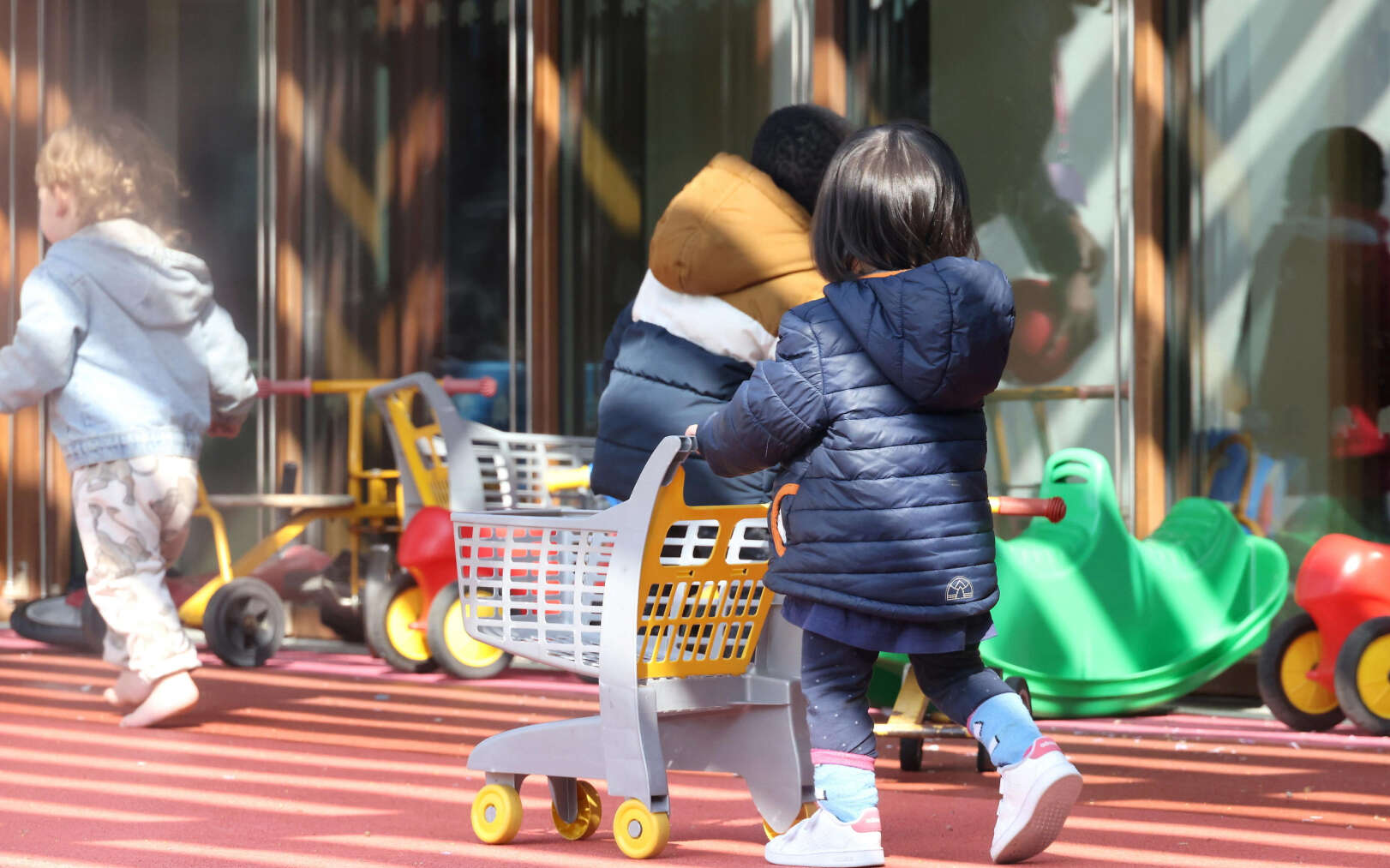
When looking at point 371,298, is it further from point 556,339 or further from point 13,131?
point 13,131

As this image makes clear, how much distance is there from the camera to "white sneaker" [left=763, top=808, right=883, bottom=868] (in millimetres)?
3039

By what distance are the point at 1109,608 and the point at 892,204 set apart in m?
2.65

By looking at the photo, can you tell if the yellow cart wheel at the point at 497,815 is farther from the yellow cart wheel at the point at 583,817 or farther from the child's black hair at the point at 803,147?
the child's black hair at the point at 803,147

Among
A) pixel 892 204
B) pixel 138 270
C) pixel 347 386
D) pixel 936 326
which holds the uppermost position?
pixel 892 204

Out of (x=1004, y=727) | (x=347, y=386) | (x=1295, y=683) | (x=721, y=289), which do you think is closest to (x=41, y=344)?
(x=347, y=386)

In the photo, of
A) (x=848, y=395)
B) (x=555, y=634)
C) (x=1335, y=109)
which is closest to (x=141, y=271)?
(x=555, y=634)

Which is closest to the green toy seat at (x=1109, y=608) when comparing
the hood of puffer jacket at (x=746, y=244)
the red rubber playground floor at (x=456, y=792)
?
the red rubber playground floor at (x=456, y=792)

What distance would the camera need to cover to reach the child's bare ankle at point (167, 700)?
197 inches

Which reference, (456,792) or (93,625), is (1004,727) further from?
(93,625)

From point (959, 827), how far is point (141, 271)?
10.1 feet

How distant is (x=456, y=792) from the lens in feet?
13.1

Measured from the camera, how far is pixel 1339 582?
509cm

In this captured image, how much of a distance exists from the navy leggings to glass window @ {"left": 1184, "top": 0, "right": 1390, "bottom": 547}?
9.69 ft

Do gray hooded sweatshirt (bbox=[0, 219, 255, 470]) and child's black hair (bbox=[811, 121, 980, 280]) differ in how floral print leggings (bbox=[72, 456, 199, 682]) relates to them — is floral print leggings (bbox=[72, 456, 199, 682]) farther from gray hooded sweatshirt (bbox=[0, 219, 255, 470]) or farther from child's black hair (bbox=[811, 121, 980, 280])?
child's black hair (bbox=[811, 121, 980, 280])
